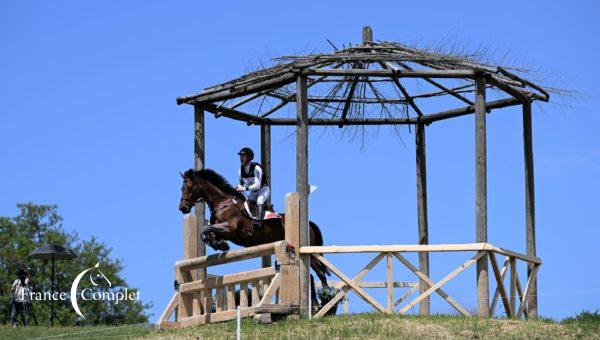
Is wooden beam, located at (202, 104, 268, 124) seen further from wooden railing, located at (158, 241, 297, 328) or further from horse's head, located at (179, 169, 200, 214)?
wooden railing, located at (158, 241, 297, 328)

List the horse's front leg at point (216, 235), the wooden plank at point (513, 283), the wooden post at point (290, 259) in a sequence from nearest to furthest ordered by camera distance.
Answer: the wooden post at point (290, 259) → the horse's front leg at point (216, 235) → the wooden plank at point (513, 283)

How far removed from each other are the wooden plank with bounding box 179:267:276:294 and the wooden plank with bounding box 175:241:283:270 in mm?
313

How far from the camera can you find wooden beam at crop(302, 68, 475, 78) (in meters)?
25.4

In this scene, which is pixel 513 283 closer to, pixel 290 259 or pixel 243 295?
pixel 290 259

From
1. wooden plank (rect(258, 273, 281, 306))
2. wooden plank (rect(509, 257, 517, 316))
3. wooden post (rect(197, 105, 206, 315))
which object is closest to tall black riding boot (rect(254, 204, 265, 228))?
wooden post (rect(197, 105, 206, 315))

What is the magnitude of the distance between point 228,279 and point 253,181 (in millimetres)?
2410

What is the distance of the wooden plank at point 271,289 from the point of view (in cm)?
2376

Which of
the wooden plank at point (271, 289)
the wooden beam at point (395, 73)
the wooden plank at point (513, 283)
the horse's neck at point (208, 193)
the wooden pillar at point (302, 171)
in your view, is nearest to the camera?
the wooden plank at point (271, 289)

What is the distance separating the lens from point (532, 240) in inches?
1093

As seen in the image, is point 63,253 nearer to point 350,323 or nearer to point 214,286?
point 214,286

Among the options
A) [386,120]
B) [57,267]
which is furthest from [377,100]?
[57,267]

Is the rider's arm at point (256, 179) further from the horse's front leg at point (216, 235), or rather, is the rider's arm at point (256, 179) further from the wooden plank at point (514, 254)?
the wooden plank at point (514, 254)

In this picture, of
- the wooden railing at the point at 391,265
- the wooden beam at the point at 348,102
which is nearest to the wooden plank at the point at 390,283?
the wooden railing at the point at 391,265

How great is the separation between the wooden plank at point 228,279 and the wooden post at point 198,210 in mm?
265
